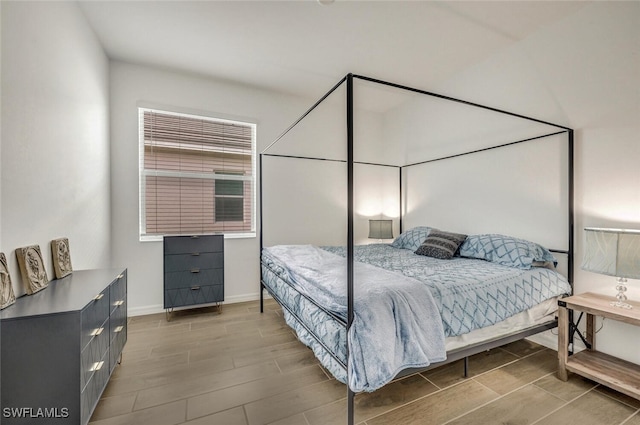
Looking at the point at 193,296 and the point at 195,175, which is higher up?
the point at 195,175

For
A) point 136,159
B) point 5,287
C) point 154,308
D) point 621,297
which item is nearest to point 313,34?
point 136,159

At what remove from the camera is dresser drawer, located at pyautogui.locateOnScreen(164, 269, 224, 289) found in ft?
9.66

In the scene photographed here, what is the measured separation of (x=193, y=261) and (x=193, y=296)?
1.24 feet

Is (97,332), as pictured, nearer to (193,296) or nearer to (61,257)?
(61,257)

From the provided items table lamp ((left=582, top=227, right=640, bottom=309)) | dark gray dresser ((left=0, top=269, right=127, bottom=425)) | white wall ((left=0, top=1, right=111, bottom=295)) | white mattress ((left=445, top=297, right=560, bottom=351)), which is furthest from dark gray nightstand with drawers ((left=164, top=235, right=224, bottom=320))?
table lamp ((left=582, top=227, right=640, bottom=309))

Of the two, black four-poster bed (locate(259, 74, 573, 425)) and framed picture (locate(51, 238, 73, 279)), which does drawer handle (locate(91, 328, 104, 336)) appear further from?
black four-poster bed (locate(259, 74, 573, 425))

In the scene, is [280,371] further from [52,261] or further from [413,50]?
[413,50]

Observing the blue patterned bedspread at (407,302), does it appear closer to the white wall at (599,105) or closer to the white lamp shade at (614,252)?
the white lamp shade at (614,252)

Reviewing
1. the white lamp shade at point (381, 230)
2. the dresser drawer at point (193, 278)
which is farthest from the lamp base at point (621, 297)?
the dresser drawer at point (193, 278)

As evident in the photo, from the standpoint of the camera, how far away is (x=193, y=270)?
3029 mm

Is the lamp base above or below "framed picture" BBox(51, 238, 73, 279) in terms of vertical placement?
below

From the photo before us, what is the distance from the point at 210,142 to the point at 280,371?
2727mm

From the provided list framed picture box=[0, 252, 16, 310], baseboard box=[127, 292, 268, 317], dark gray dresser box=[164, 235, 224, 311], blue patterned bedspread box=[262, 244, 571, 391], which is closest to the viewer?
framed picture box=[0, 252, 16, 310]

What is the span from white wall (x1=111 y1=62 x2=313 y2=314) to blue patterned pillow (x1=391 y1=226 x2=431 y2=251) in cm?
188
